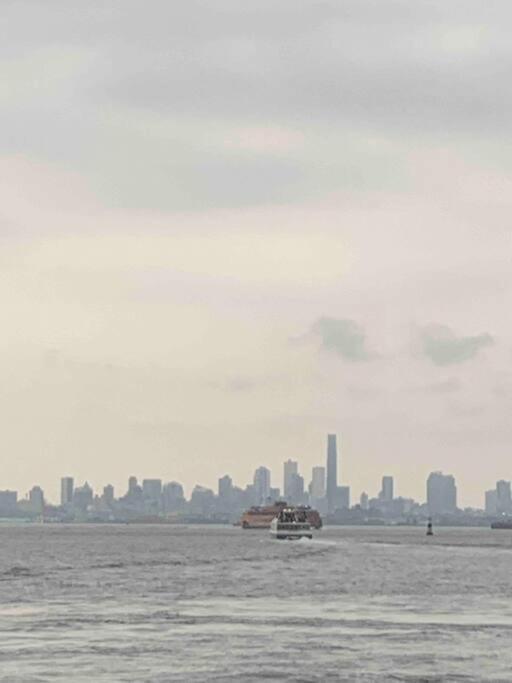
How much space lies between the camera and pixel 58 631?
85500 millimetres

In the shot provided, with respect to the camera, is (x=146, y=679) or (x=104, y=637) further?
(x=104, y=637)

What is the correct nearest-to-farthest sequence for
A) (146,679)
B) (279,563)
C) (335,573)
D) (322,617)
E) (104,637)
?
(146,679) → (104,637) → (322,617) → (335,573) → (279,563)

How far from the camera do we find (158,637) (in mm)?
82250

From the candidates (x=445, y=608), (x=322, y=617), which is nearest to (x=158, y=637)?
(x=322, y=617)

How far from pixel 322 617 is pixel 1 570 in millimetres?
75189

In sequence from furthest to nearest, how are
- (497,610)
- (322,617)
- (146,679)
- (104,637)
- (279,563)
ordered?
(279,563) < (497,610) < (322,617) < (104,637) < (146,679)

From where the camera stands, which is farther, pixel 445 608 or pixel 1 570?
pixel 1 570

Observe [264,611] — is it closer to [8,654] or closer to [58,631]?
[58,631]

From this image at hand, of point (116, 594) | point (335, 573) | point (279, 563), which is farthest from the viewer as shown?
point (279, 563)

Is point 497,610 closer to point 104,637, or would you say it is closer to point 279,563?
point 104,637

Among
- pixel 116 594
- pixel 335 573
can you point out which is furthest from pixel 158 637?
pixel 335 573

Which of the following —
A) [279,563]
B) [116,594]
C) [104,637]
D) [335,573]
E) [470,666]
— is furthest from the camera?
[279,563]

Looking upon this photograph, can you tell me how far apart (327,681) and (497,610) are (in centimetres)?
4042

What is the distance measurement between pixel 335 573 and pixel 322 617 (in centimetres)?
A: 6194
